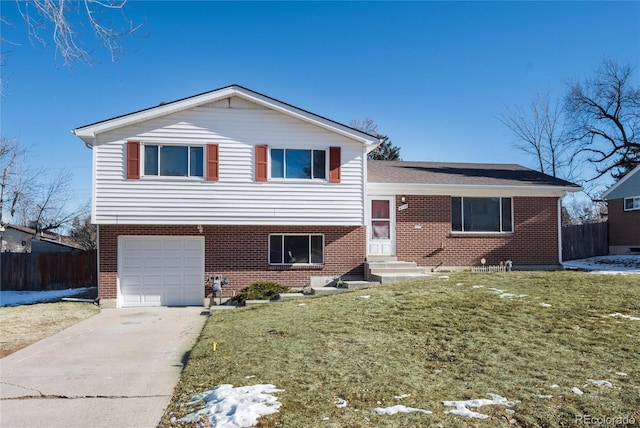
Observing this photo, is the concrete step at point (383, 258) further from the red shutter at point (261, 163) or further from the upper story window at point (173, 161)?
the upper story window at point (173, 161)

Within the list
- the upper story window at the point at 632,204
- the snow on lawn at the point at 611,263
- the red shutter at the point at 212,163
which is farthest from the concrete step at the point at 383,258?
the upper story window at the point at 632,204

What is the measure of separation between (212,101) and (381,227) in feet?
21.7

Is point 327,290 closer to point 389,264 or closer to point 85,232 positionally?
point 389,264

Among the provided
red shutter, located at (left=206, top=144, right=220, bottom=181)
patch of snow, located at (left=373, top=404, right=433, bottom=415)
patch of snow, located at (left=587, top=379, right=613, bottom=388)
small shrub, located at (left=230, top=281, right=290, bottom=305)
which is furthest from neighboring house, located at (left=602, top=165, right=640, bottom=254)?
patch of snow, located at (left=373, top=404, right=433, bottom=415)

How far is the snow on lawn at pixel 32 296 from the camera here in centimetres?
1526

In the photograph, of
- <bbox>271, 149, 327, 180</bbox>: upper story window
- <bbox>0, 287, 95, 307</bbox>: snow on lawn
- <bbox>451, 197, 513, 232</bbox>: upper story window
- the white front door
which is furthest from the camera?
<bbox>451, 197, 513, 232</bbox>: upper story window

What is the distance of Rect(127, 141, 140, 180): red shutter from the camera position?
13.5 meters

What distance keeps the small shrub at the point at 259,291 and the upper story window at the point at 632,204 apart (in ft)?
60.2

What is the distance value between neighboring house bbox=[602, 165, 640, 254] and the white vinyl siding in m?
15.9

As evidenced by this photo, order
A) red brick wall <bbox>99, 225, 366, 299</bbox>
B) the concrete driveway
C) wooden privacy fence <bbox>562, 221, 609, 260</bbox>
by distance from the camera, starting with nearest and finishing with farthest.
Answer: the concrete driveway < red brick wall <bbox>99, 225, 366, 299</bbox> < wooden privacy fence <bbox>562, 221, 609, 260</bbox>

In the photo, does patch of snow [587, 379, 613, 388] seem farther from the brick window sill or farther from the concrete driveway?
the brick window sill

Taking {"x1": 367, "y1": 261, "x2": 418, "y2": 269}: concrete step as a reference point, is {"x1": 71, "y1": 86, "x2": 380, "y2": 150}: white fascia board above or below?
above

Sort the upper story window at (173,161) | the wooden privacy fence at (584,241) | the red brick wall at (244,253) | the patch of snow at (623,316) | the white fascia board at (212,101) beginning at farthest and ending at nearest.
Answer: the wooden privacy fence at (584,241)
the red brick wall at (244,253)
the upper story window at (173,161)
the white fascia board at (212,101)
the patch of snow at (623,316)

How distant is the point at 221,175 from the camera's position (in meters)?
13.9
